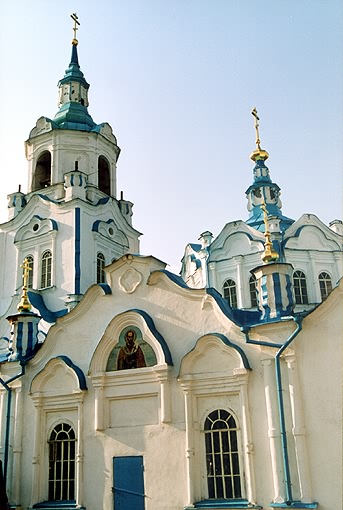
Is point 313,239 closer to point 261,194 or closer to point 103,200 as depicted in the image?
point 261,194

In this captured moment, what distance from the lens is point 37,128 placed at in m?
23.2

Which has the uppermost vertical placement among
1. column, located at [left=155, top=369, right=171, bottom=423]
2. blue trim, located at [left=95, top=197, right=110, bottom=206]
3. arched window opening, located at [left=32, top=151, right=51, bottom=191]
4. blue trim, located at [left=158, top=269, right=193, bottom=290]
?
arched window opening, located at [left=32, top=151, right=51, bottom=191]

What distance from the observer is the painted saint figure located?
13.0 metres

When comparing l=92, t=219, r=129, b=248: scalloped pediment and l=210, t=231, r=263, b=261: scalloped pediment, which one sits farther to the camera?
l=210, t=231, r=263, b=261: scalloped pediment

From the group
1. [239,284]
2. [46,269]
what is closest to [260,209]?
[239,284]

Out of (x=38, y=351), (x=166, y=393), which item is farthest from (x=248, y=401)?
(x=38, y=351)

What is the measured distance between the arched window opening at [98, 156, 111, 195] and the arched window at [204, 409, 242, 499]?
13.5 metres

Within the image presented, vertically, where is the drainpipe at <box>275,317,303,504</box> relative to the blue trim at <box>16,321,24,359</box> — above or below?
below

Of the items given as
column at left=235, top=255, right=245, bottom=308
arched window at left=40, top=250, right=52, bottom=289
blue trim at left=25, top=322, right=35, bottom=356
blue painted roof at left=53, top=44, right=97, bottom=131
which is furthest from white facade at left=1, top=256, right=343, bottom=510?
blue painted roof at left=53, top=44, right=97, bottom=131

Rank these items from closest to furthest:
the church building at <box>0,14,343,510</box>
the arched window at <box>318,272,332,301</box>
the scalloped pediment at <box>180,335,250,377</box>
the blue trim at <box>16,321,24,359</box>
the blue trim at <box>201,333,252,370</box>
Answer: the church building at <box>0,14,343,510</box>
the blue trim at <box>201,333,252,370</box>
the scalloped pediment at <box>180,335,250,377</box>
the blue trim at <box>16,321,24,359</box>
the arched window at <box>318,272,332,301</box>

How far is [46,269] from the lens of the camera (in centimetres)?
2053

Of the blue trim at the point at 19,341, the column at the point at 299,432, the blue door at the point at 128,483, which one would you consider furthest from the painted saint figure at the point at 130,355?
the column at the point at 299,432

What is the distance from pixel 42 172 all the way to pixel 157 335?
Answer: 12670mm

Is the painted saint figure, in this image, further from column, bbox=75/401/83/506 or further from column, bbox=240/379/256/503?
column, bbox=240/379/256/503
